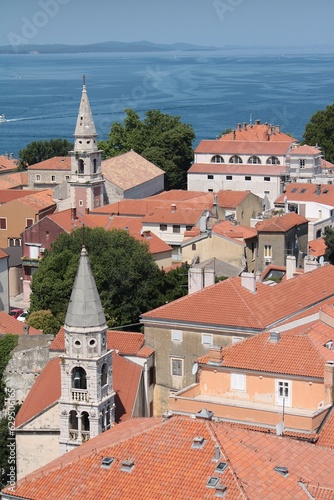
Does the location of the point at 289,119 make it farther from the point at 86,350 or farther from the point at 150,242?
the point at 86,350

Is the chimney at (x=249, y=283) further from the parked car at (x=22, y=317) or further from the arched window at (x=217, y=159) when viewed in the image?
→ the arched window at (x=217, y=159)

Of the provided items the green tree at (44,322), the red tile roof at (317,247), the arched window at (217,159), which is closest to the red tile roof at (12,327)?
the green tree at (44,322)

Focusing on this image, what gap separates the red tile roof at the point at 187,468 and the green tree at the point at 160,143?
4527 centimetres

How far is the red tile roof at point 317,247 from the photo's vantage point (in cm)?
4306

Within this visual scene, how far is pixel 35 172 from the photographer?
6006cm

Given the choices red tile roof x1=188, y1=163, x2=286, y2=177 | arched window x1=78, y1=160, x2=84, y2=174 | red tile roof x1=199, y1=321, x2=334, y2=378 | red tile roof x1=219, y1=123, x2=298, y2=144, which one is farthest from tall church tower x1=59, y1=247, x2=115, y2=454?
red tile roof x1=219, y1=123, x2=298, y2=144

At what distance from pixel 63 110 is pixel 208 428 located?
13424 centimetres

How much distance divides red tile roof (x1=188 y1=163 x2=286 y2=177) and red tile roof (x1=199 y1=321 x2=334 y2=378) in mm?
33189

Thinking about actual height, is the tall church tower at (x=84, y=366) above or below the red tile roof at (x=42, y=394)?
above

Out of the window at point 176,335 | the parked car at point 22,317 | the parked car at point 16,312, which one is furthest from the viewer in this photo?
the parked car at point 16,312

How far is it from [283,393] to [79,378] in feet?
14.1

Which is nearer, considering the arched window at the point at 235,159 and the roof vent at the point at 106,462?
the roof vent at the point at 106,462

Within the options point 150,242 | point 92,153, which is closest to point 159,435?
point 150,242

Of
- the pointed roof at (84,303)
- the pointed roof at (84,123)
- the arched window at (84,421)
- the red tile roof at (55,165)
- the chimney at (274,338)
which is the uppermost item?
the pointed roof at (84,123)
